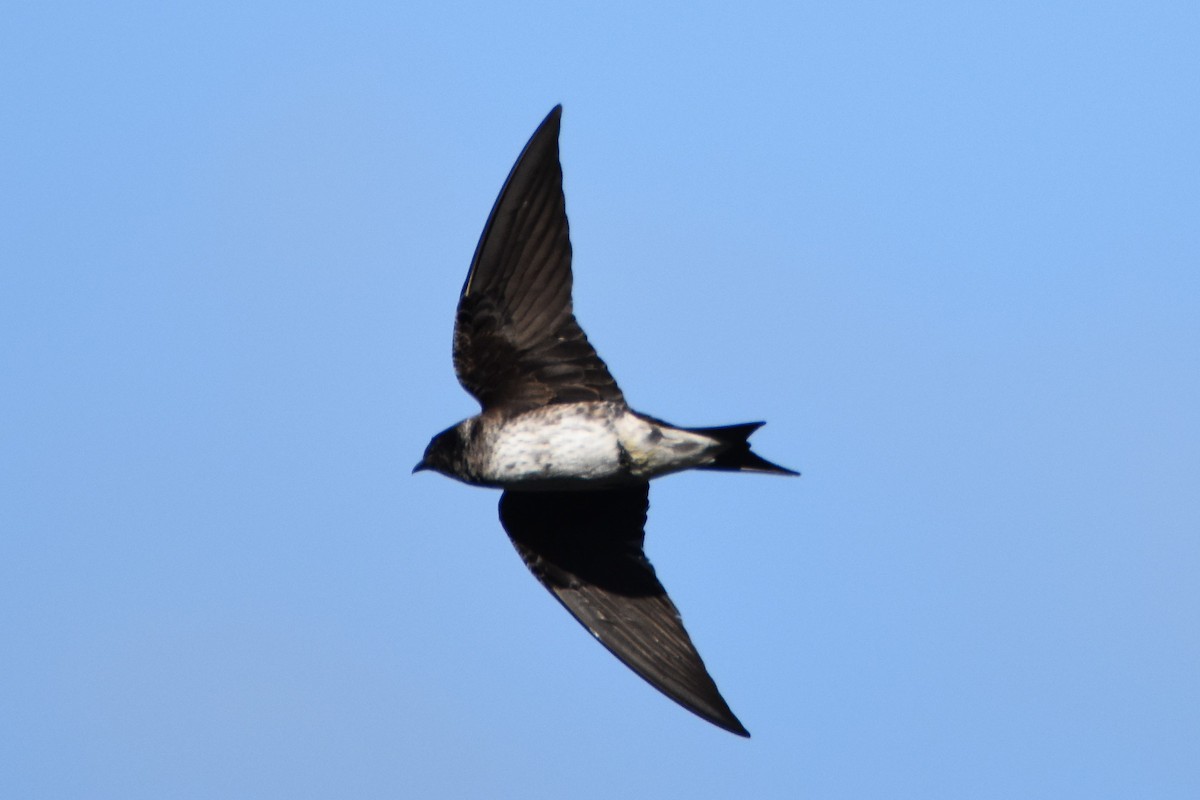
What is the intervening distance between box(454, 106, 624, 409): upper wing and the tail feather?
1.68ft

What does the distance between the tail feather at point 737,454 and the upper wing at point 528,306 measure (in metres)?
0.51

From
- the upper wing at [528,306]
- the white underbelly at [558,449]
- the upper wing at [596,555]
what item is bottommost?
the upper wing at [596,555]

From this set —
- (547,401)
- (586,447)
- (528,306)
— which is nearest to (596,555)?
(586,447)

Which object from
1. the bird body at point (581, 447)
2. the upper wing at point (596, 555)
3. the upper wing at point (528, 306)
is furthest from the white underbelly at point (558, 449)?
the upper wing at point (596, 555)

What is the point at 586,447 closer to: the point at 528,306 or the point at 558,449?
the point at 558,449

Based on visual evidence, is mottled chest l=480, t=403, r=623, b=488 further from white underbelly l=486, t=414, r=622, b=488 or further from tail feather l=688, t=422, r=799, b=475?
tail feather l=688, t=422, r=799, b=475

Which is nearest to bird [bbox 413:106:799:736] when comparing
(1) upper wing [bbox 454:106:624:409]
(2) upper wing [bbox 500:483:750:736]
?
(1) upper wing [bbox 454:106:624:409]

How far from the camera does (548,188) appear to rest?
30.2 ft

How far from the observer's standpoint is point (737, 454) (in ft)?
30.9

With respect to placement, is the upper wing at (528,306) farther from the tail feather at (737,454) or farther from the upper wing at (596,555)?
the upper wing at (596,555)

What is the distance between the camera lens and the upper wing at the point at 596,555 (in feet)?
33.2

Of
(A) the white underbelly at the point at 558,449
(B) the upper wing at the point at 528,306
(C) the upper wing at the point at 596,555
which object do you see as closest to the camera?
(B) the upper wing at the point at 528,306

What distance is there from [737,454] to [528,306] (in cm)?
121

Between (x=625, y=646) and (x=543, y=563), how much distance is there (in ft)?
2.12
